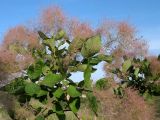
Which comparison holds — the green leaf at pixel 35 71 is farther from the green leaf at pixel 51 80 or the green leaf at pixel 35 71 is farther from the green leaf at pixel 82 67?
the green leaf at pixel 82 67

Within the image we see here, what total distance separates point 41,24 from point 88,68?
1.12 m

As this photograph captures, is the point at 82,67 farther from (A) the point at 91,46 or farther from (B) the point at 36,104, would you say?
(B) the point at 36,104

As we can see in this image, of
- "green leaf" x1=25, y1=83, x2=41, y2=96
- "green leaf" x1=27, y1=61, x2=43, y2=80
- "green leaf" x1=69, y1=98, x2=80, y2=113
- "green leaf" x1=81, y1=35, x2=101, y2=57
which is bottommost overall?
"green leaf" x1=69, y1=98, x2=80, y2=113

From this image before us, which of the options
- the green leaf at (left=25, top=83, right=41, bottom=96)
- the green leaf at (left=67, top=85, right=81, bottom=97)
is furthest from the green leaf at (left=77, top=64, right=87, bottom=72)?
the green leaf at (left=25, top=83, right=41, bottom=96)

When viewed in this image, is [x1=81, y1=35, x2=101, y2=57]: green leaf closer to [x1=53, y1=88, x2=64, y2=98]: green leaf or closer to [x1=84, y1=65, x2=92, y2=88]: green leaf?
[x1=84, y1=65, x2=92, y2=88]: green leaf

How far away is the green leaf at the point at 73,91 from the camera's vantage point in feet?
5.39

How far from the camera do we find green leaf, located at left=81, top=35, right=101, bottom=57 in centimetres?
169

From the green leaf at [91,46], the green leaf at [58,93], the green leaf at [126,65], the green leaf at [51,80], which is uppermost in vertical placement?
the green leaf at [126,65]

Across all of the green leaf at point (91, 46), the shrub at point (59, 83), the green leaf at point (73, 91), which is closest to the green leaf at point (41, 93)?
the shrub at point (59, 83)

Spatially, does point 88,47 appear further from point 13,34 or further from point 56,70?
point 13,34

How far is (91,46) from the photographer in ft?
5.55

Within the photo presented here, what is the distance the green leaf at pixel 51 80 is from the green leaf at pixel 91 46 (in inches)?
6.7

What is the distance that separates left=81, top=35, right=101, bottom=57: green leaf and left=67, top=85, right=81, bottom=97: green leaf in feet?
0.55

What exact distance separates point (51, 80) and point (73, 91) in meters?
0.11
